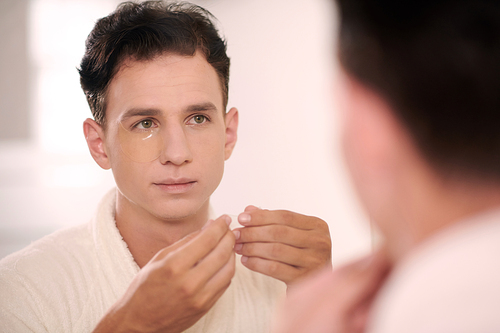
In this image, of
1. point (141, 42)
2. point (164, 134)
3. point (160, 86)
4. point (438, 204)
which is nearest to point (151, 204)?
point (164, 134)

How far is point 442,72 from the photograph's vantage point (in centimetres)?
32

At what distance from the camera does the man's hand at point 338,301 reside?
394mm

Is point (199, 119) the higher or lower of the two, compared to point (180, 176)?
higher

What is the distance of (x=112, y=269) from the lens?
951mm

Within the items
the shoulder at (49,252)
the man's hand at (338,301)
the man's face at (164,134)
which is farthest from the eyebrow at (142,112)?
the man's hand at (338,301)

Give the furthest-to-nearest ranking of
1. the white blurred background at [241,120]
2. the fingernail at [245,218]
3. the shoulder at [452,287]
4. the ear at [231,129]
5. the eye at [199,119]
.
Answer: the white blurred background at [241,120]
the ear at [231,129]
the eye at [199,119]
the fingernail at [245,218]
the shoulder at [452,287]

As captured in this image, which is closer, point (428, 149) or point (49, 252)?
point (428, 149)

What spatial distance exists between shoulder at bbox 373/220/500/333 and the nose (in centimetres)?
61

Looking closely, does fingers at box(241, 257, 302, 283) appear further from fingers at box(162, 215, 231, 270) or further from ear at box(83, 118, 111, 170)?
ear at box(83, 118, 111, 170)

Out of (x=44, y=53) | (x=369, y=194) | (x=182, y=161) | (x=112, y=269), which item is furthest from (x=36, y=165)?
(x=369, y=194)

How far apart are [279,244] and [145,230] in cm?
35

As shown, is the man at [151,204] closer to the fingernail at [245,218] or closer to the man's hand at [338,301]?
the fingernail at [245,218]

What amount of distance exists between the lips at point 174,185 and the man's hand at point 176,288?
189 mm

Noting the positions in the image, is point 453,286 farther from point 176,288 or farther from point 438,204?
point 176,288
